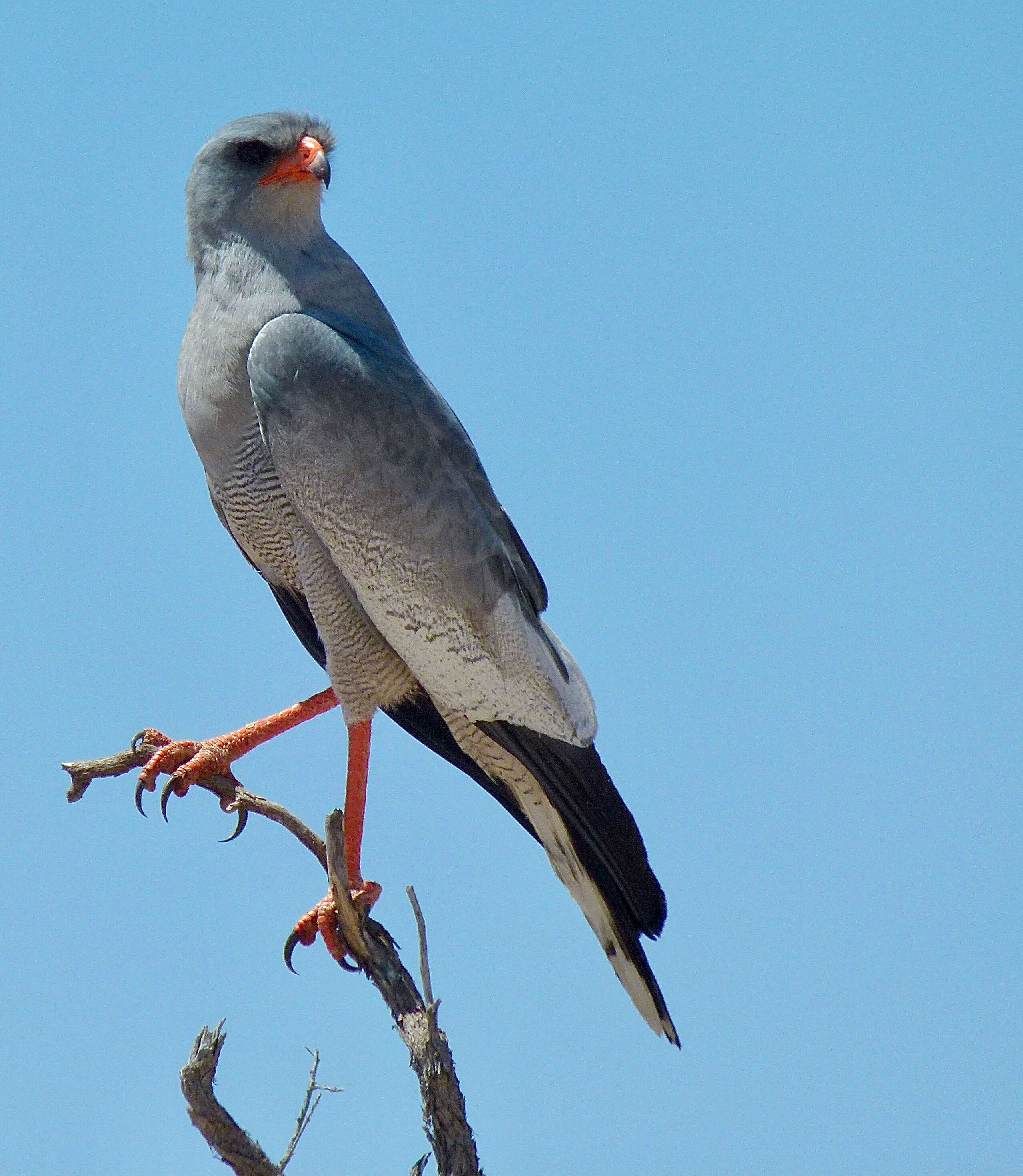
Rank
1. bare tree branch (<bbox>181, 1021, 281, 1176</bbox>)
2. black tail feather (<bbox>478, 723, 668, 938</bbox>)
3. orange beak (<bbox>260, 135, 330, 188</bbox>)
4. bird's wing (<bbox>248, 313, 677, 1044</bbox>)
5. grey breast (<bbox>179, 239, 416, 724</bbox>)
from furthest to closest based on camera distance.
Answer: orange beak (<bbox>260, 135, 330, 188</bbox>)
grey breast (<bbox>179, 239, 416, 724</bbox>)
bird's wing (<bbox>248, 313, 677, 1044</bbox>)
black tail feather (<bbox>478, 723, 668, 938</bbox>)
bare tree branch (<bbox>181, 1021, 281, 1176</bbox>)

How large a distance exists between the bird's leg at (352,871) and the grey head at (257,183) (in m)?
2.45

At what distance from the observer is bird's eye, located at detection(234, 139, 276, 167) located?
20.6 ft

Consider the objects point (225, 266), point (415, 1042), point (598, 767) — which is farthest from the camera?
point (225, 266)

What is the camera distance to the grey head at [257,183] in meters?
6.23

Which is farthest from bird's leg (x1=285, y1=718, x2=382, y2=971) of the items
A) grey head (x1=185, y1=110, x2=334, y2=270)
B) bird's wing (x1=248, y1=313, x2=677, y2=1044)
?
grey head (x1=185, y1=110, x2=334, y2=270)

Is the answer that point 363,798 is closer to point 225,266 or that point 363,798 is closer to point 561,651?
point 561,651

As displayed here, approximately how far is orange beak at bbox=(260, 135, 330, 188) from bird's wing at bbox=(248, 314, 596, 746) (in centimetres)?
80

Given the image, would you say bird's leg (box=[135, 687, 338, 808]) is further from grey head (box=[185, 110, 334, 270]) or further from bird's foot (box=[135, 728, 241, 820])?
grey head (box=[185, 110, 334, 270])

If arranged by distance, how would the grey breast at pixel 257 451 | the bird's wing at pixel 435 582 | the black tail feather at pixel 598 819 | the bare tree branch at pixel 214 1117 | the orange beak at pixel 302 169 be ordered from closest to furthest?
the bare tree branch at pixel 214 1117 < the black tail feather at pixel 598 819 < the bird's wing at pixel 435 582 < the grey breast at pixel 257 451 < the orange beak at pixel 302 169

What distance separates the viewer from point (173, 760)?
601cm

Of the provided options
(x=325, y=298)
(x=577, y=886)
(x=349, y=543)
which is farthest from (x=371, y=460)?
(x=577, y=886)

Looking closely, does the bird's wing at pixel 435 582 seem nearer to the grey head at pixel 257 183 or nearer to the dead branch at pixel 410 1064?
the grey head at pixel 257 183

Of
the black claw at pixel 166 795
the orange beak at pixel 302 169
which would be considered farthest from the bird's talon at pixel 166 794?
the orange beak at pixel 302 169

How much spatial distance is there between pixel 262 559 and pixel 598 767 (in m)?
2.05
